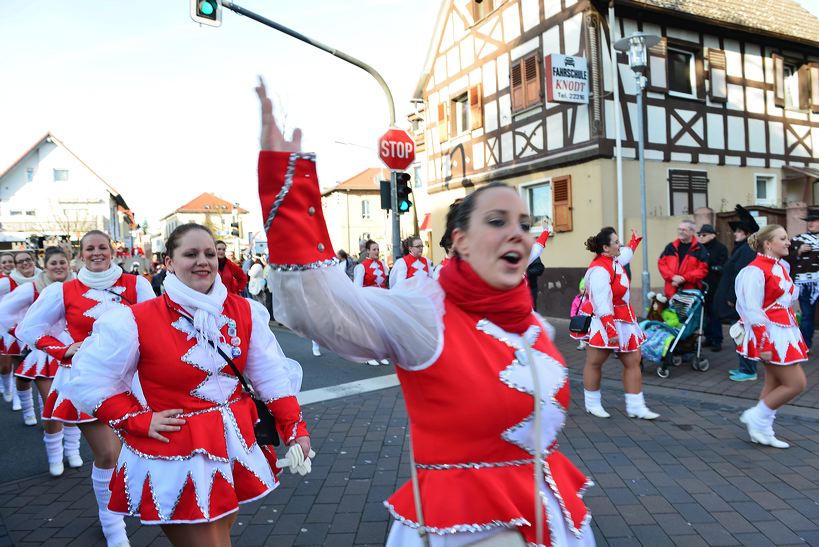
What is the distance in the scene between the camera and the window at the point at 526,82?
14.6m

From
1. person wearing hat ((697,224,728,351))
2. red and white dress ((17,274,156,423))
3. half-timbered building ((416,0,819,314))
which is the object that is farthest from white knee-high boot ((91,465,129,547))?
half-timbered building ((416,0,819,314))

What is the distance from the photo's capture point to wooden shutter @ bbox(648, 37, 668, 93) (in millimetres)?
13719

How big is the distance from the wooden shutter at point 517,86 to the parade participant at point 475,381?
47.2 feet

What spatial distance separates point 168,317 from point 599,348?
4619 mm

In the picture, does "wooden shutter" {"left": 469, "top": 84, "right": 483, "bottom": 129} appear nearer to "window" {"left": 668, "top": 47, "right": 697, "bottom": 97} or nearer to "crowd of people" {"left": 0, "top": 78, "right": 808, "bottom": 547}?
"window" {"left": 668, "top": 47, "right": 697, "bottom": 97}

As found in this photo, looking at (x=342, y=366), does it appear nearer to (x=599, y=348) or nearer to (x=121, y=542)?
(x=599, y=348)

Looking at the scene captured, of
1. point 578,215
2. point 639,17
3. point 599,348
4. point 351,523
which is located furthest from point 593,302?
point 639,17

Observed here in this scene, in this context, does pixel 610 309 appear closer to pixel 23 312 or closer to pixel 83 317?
pixel 83 317

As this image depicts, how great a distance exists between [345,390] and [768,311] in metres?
5.08

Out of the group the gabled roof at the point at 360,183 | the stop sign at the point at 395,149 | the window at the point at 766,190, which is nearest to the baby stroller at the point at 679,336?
the stop sign at the point at 395,149

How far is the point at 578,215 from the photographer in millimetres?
13844

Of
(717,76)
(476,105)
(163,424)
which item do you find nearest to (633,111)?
(717,76)

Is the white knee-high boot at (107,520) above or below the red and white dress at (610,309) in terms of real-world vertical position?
below

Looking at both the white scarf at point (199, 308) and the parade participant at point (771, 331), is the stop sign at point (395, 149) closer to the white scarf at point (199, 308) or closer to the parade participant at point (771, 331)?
the parade participant at point (771, 331)
